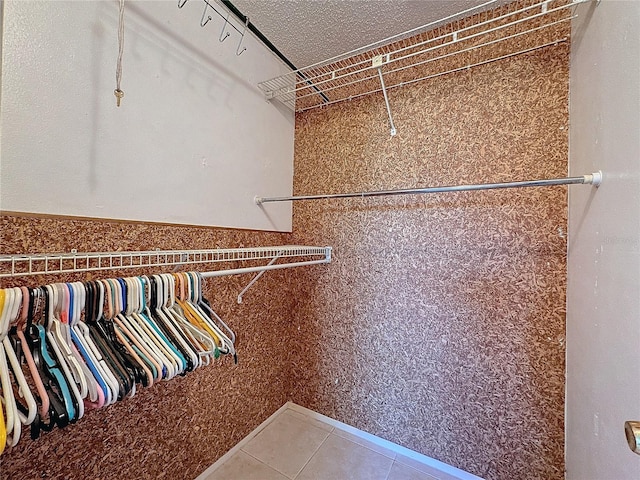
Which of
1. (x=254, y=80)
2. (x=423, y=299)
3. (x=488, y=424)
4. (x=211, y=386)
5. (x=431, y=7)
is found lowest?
(x=488, y=424)

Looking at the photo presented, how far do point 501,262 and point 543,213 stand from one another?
0.88 feet

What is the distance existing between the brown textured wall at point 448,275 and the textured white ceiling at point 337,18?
12.1 inches

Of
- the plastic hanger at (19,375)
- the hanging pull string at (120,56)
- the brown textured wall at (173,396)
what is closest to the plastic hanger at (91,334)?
the plastic hanger at (19,375)

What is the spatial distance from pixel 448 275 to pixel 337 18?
1415 millimetres

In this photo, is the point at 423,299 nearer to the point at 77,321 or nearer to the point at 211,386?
the point at 211,386

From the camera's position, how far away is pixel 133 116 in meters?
0.92

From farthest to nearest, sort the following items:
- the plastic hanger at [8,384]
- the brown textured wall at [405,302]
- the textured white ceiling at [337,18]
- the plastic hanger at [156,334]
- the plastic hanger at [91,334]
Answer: the textured white ceiling at [337,18], the brown textured wall at [405,302], the plastic hanger at [156,334], the plastic hanger at [91,334], the plastic hanger at [8,384]

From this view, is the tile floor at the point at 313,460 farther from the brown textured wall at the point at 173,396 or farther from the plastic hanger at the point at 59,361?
the plastic hanger at the point at 59,361

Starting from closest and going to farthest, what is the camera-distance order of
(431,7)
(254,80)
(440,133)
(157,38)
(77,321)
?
1. (77,321)
2. (157,38)
3. (431,7)
4. (440,133)
5. (254,80)

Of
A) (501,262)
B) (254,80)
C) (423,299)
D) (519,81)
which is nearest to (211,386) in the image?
(423,299)

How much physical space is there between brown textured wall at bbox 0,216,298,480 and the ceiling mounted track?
36.4 inches

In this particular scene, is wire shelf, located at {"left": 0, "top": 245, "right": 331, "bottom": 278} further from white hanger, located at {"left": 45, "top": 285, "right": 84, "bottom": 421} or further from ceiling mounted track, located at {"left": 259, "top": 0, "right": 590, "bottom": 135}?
ceiling mounted track, located at {"left": 259, "top": 0, "right": 590, "bottom": 135}

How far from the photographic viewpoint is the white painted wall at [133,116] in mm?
697

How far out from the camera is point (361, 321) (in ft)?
4.89
